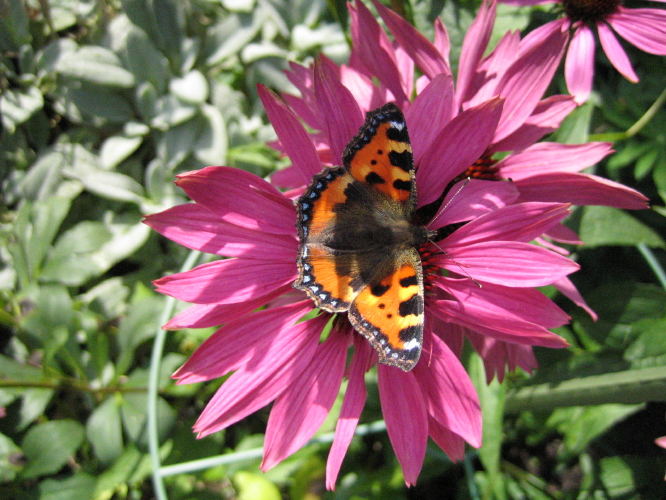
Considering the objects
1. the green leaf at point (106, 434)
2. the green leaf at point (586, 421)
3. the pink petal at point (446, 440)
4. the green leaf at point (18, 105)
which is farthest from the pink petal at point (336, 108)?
the green leaf at point (18, 105)

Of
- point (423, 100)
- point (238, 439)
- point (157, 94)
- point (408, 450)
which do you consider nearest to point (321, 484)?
point (238, 439)

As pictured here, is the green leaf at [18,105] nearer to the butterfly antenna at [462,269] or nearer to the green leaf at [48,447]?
the green leaf at [48,447]

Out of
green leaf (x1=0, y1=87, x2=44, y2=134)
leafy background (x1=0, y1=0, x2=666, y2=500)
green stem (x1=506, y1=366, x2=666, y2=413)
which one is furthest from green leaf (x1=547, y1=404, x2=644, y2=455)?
green leaf (x1=0, y1=87, x2=44, y2=134)

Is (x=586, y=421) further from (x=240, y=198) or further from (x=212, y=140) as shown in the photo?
(x=212, y=140)

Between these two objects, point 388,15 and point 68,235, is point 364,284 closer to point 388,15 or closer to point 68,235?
point 388,15

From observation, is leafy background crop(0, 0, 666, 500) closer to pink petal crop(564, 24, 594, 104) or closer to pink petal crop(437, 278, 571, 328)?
pink petal crop(564, 24, 594, 104)

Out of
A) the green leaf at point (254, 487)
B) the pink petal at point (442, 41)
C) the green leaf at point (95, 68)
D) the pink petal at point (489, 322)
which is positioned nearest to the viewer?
the pink petal at point (489, 322)
